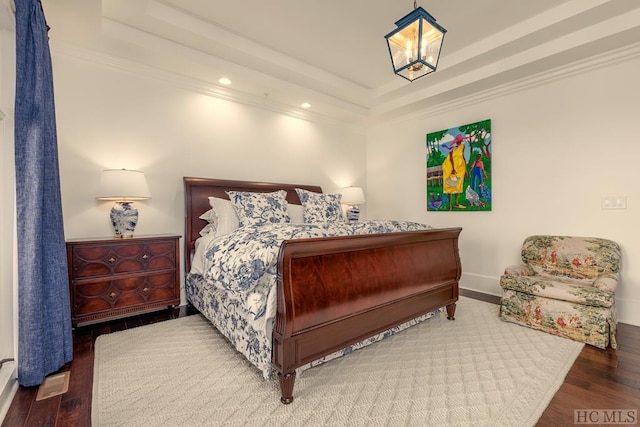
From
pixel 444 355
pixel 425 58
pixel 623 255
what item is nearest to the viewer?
pixel 425 58

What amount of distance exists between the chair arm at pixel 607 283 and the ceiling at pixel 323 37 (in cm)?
208

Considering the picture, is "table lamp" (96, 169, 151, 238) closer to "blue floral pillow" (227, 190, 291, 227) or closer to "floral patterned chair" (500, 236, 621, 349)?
"blue floral pillow" (227, 190, 291, 227)

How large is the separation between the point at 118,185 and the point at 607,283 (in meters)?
4.22

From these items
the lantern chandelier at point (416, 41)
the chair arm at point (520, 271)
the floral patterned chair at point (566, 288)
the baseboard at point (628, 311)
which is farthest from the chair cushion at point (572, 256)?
the lantern chandelier at point (416, 41)

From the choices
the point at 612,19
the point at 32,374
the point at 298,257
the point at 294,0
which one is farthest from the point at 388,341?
the point at 612,19

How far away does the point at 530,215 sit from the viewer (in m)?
3.40

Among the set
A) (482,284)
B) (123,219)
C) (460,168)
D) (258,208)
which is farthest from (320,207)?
(482,284)

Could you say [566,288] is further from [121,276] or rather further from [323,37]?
[121,276]

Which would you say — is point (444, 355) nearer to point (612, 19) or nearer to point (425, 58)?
point (425, 58)

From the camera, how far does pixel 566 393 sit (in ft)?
5.48

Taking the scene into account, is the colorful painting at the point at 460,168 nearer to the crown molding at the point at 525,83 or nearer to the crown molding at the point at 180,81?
the crown molding at the point at 525,83

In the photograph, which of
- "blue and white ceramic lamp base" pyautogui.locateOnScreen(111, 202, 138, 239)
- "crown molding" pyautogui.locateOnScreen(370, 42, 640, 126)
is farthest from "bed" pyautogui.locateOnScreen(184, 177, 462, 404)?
"crown molding" pyautogui.locateOnScreen(370, 42, 640, 126)

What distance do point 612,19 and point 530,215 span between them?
6.23 feet

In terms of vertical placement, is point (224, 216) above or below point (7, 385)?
above
